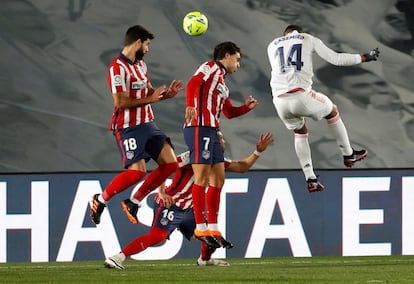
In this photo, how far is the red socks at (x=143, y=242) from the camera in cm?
1129

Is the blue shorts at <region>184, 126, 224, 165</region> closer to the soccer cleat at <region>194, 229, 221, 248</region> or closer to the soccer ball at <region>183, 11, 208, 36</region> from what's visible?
the soccer cleat at <region>194, 229, 221, 248</region>

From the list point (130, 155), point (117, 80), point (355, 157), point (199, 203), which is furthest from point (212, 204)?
point (355, 157)

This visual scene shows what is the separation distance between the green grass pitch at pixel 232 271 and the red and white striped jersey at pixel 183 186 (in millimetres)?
533

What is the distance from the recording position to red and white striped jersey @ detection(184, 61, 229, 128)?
1155cm

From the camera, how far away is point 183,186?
464 inches

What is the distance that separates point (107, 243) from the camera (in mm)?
13812

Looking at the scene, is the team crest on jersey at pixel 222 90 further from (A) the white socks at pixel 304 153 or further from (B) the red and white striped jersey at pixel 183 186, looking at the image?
(A) the white socks at pixel 304 153

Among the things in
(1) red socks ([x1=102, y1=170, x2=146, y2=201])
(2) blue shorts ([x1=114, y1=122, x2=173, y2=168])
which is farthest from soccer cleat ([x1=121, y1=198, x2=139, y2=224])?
(2) blue shorts ([x1=114, y1=122, x2=173, y2=168])

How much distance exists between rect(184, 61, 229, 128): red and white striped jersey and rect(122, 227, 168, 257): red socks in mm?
904

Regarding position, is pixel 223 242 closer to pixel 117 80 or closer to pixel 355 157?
pixel 117 80

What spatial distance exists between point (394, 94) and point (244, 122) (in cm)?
155

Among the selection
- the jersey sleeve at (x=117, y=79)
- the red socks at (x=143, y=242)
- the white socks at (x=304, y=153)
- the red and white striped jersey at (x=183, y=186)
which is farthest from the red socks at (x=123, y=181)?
the white socks at (x=304, y=153)

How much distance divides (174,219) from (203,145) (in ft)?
2.07

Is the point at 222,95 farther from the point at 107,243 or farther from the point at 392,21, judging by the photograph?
the point at 392,21
